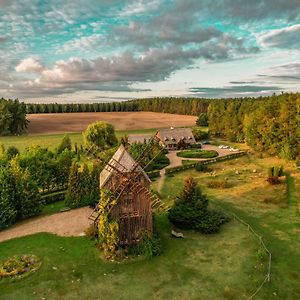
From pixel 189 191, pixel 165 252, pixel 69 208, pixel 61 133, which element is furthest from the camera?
pixel 61 133

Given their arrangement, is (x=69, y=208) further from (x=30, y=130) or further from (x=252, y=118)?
(x=30, y=130)

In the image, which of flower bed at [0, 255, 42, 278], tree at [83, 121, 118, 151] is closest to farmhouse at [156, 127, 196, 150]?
tree at [83, 121, 118, 151]

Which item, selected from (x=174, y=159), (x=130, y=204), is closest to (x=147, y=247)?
(x=130, y=204)

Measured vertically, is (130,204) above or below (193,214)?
above

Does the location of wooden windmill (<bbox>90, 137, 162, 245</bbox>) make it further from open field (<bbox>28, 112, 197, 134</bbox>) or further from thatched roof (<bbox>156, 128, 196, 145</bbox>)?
open field (<bbox>28, 112, 197, 134</bbox>)

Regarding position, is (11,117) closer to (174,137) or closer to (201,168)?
(174,137)

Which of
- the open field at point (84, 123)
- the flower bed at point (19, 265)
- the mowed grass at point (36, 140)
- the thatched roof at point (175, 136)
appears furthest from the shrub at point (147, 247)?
the open field at point (84, 123)

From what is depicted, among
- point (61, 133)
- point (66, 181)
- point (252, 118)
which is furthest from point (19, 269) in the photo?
point (61, 133)
